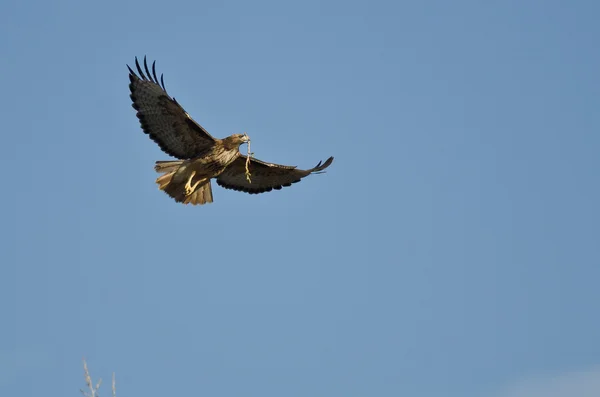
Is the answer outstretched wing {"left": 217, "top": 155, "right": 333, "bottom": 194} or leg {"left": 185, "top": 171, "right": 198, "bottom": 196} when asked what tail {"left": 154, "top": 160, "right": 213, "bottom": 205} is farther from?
outstretched wing {"left": 217, "top": 155, "right": 333, "bottom": 194}

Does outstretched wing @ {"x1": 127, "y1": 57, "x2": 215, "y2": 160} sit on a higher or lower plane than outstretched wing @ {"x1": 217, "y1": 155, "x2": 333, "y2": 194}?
lower

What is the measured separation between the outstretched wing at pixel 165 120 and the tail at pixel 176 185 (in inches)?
8.9

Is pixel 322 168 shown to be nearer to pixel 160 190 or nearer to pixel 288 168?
pixel 288 168

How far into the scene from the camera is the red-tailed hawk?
48.1 feet

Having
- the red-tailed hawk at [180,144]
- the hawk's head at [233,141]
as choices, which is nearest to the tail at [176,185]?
the red-tailed hawk at [180,144]

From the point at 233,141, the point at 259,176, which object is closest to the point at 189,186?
the point at 233,141

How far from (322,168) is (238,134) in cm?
157

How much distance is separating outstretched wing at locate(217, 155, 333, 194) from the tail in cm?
82

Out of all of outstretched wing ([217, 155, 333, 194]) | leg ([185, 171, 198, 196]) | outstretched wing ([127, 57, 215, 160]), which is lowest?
leg ([185, 171, 198, 196])

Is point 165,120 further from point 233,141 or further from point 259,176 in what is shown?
point 259,176

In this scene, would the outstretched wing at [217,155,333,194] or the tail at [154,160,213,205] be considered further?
the outstretched wing at [217,155,333,194]

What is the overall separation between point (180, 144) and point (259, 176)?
183cm

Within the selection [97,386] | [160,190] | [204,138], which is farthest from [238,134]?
[97,386]

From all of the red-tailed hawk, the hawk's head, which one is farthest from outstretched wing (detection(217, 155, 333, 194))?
the hawk's head
